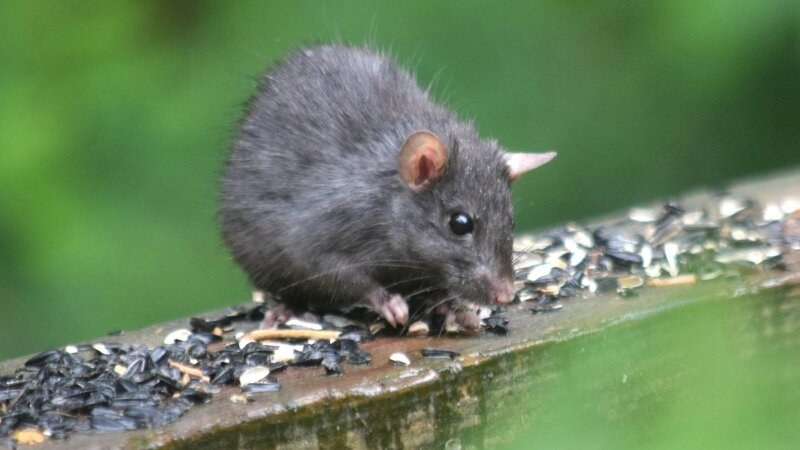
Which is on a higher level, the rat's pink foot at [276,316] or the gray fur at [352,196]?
the gray fur at [352,196]

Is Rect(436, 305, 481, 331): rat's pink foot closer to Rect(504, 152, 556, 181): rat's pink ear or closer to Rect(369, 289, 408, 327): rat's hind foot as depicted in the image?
Rect(369, 289, 408, 327): rat's hind foot

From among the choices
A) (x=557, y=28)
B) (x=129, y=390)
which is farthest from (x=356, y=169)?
(x=557, y=28)

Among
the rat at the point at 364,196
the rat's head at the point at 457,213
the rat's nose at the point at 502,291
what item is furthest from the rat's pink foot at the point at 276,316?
the rat's nose at the point at 502,291

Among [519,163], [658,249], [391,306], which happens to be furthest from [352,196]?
[658,249]

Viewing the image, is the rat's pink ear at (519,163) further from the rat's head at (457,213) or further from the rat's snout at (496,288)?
the rat's snout at (496,288)

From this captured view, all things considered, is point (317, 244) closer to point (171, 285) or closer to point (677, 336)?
point (677, 336)

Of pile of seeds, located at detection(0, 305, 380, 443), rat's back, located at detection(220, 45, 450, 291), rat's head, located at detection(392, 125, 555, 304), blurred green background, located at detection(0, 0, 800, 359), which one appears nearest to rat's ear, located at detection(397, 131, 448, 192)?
rat's head, located at detection(392, 125, 555, 304)
